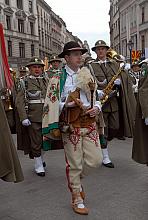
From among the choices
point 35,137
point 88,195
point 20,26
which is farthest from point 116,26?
point 88,195

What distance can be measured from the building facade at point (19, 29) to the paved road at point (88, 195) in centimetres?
4547

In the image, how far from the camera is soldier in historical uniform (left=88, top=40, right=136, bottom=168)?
17.4ft

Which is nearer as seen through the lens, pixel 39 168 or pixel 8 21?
pixel 39 168

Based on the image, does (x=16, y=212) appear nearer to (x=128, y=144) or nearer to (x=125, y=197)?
(x=125, y=197)

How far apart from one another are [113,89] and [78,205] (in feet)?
7.23

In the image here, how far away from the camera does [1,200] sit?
4145 mm

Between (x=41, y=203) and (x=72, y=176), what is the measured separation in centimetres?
61

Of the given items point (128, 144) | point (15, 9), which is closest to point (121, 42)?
point (15, 9)

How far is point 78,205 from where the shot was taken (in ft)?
12.2

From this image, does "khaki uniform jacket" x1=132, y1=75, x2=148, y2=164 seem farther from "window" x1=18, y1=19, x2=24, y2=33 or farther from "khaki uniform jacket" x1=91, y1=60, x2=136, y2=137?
"window" x1=18, y1=19, x2=24, y2=33

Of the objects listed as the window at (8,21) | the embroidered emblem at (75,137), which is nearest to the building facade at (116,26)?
the window at (8,21)

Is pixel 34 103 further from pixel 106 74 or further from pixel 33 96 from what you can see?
pixel 106 74

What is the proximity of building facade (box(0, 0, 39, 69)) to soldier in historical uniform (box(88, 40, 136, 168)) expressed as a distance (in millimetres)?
44954

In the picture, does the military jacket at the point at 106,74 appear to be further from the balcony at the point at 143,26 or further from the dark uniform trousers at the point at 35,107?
the balcony at the point at 143,26
